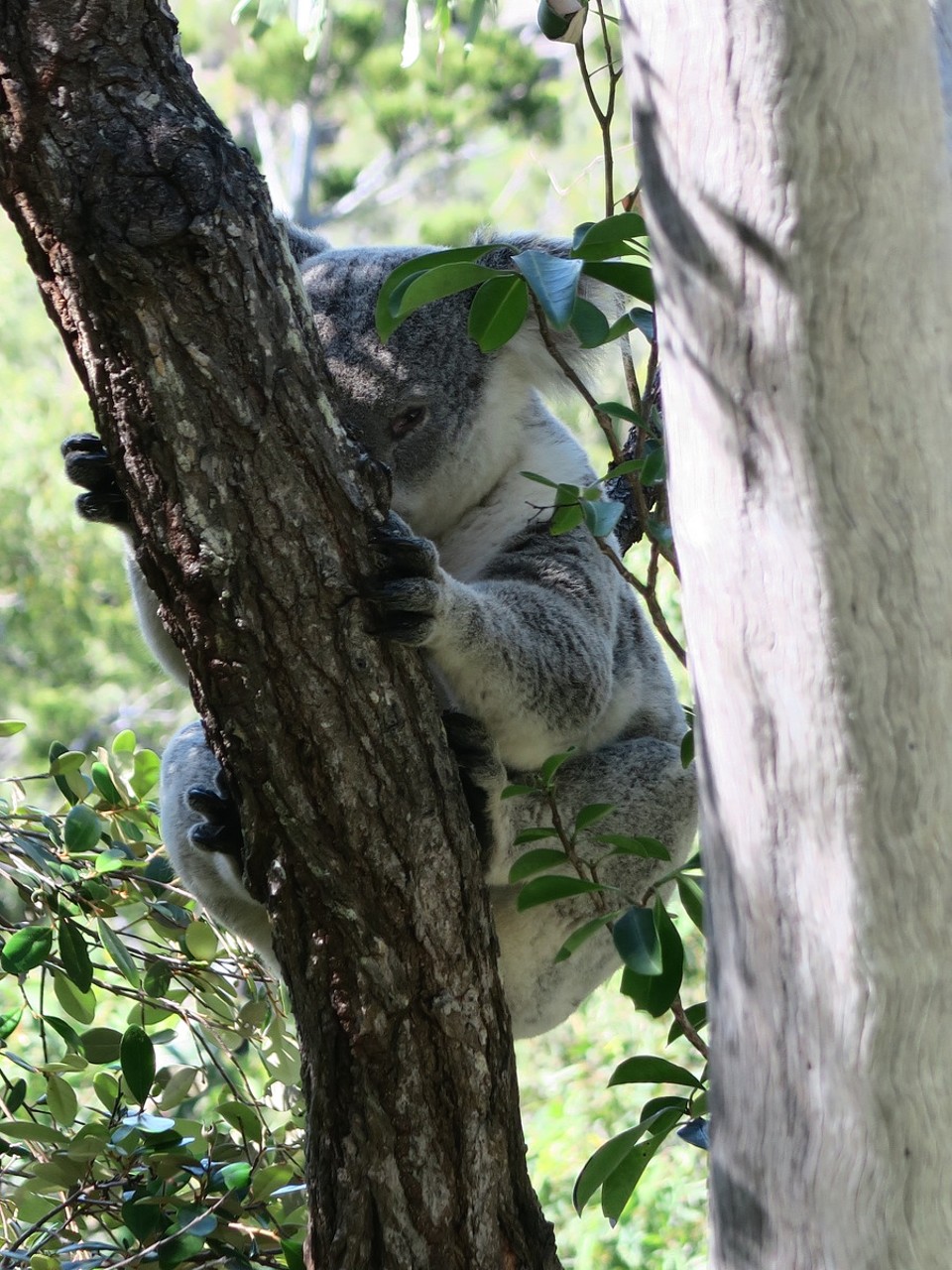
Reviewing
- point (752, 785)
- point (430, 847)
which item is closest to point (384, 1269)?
point (430, 847)

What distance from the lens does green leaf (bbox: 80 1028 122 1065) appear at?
2586 mm

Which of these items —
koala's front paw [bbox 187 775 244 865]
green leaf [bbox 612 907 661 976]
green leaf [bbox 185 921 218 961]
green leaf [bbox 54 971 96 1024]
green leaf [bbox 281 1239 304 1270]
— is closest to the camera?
green leaf [bbox 612 907 661 976]

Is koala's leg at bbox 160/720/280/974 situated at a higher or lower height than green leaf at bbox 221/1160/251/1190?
higher

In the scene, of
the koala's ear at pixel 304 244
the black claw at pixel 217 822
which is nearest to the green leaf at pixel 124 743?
the black claw at pixel 217 822

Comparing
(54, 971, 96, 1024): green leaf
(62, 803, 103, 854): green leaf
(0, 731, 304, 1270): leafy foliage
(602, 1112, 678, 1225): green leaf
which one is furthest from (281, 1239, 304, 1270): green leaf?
(62, 803, 103, 854): green leaf

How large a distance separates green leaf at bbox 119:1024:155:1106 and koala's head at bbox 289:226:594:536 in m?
1.10

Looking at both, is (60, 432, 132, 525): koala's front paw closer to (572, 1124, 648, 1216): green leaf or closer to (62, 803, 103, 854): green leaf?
(62, 803, 103, 854): green leaf

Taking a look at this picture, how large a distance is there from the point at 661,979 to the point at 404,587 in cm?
65

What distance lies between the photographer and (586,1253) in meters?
4.48

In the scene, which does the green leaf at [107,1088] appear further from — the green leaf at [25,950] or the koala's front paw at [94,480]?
the koala's front paw at [94,480]

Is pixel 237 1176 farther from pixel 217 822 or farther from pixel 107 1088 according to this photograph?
pixel 217 822

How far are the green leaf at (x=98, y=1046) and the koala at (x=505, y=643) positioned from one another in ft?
1.05

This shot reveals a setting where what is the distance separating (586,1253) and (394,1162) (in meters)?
3.07

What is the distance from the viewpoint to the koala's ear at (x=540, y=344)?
275cm
